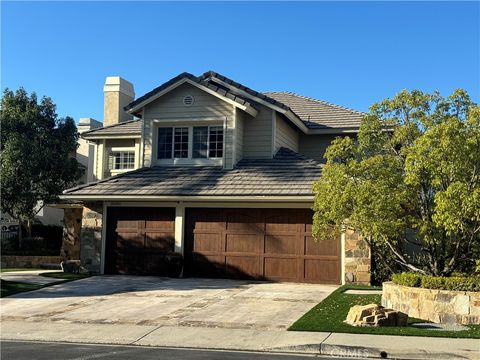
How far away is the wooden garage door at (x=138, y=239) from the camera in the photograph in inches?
710

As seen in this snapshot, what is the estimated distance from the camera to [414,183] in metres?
11.2

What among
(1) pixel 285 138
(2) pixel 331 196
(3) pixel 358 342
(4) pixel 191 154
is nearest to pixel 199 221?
(4) pixel 191 154

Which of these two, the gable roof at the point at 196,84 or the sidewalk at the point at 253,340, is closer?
the sidewalk at the point at 253,340

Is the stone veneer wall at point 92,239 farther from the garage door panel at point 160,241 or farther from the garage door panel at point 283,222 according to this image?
the garage door panel at point 283,222

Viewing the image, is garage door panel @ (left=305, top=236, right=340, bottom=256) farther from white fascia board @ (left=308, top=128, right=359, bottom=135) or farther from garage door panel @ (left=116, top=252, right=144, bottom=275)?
white fascia board @ (left=308, top=128, right=359, bottom=135)

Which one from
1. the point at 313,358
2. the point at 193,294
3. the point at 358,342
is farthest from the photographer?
the point at 193,294

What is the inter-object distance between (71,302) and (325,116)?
42.6ft

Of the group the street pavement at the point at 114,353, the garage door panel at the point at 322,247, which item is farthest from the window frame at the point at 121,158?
the street pavement at the point at 114,353

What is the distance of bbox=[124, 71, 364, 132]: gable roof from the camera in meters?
19.1

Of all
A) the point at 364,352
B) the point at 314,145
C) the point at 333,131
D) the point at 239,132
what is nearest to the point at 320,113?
the point at 314,145

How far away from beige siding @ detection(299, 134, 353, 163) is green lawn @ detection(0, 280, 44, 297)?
11322 mm

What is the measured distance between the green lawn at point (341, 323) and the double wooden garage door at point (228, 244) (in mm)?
3413

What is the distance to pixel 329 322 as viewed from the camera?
10.5 m

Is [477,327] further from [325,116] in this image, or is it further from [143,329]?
[325,116]
